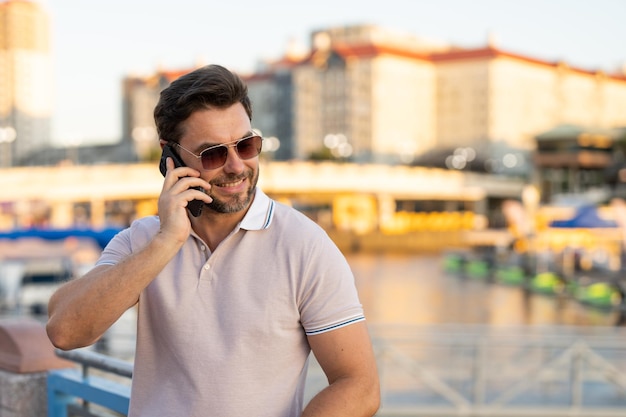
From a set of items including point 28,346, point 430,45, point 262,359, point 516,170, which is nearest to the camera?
point 262,359

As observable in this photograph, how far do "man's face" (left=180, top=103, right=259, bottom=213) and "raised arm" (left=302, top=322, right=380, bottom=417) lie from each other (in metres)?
0.43

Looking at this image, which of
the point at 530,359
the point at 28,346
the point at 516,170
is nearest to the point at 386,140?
the point at 516,170

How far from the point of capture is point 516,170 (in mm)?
118250

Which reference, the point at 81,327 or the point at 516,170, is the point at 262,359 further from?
the point at 516,170

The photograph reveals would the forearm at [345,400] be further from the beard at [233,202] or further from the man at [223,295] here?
the beard at [233,202]

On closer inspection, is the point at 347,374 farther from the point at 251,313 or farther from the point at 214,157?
the point at 214,157

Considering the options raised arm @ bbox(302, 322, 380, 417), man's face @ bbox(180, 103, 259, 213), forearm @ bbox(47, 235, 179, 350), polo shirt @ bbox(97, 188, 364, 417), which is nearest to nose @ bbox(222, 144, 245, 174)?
man's face @ bbox(180, 103, 259, 213)

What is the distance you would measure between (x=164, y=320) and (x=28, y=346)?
1.74 metres

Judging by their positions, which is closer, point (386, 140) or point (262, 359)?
point (262, 359)

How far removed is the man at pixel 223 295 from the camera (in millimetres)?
2535

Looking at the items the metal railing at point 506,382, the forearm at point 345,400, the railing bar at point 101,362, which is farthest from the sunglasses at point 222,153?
the metal railing at point 506,382

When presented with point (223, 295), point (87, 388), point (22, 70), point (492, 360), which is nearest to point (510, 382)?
point (492, 360)

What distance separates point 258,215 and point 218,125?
26 centimetres

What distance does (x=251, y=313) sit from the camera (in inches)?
101
